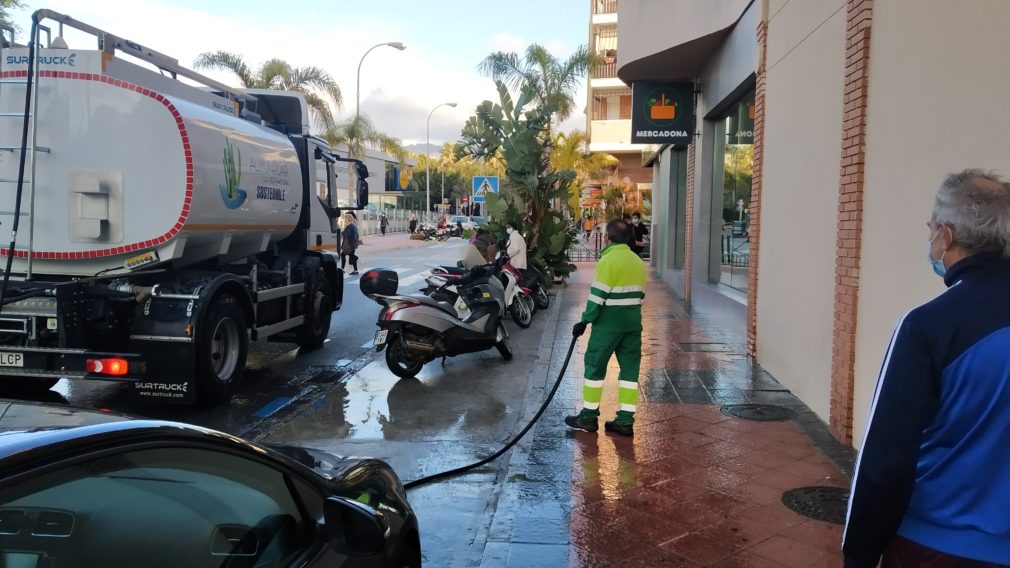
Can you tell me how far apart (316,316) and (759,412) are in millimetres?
6088

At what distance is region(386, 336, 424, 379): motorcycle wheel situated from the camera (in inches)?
340

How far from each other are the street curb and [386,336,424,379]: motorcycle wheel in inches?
53.8

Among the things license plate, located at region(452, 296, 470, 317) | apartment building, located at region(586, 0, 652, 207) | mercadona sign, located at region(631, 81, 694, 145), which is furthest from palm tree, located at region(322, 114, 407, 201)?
license plate, located at region(452, 296, 470, 317)

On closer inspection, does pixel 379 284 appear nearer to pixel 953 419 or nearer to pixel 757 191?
pixel 757 191

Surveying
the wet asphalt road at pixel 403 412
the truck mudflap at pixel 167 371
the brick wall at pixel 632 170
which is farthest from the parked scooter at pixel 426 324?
the brick wall at pixel 632 170

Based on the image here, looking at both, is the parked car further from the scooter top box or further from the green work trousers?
the scooter top box

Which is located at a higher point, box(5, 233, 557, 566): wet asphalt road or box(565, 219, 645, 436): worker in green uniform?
box(565, 219, 645, 436): worker in green uniform

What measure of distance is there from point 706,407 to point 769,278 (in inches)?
82.5

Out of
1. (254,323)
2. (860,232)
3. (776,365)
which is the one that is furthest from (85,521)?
(776,365)

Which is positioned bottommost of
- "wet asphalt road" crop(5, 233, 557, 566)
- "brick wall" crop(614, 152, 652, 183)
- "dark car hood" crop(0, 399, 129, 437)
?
"wet asphalt road" crop(5, 233, 557, 566)

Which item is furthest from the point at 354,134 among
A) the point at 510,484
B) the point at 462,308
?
the point at 510,484

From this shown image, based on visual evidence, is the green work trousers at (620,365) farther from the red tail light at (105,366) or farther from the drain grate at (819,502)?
the red tail light at (105,366)

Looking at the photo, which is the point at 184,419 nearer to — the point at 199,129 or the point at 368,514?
the point at 199,129

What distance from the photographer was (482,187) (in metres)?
20.8
